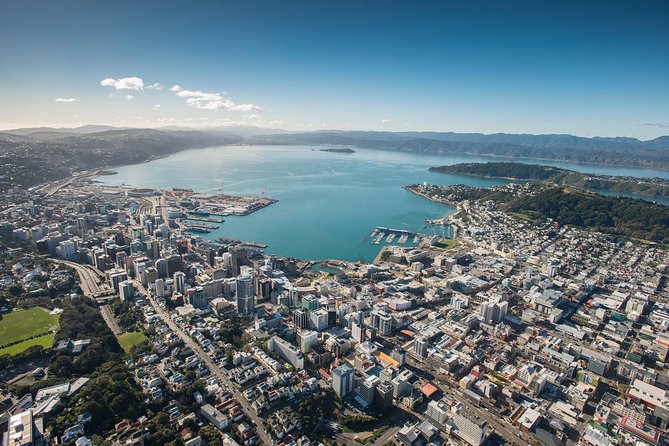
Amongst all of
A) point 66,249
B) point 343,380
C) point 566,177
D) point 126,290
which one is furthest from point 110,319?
point 566,177

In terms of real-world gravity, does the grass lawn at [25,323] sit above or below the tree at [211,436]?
above

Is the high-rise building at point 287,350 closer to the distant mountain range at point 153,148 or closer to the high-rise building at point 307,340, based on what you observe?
the high-rise building at point 307,340

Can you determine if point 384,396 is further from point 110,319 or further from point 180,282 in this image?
point 110,319

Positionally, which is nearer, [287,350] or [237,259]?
[287,350]

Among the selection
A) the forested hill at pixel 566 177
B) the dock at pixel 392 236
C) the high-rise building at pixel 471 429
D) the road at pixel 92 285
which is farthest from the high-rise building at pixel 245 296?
the forested hill at pixel 566 177

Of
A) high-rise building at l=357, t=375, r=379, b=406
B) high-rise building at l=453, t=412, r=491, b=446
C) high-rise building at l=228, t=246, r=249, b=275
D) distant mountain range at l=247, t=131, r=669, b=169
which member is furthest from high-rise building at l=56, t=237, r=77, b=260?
distant mountain range at l=247, t=131, r=669, b=169

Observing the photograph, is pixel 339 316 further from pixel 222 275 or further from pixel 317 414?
pixel 222 275

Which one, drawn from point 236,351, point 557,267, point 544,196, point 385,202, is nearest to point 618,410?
point 557,267
